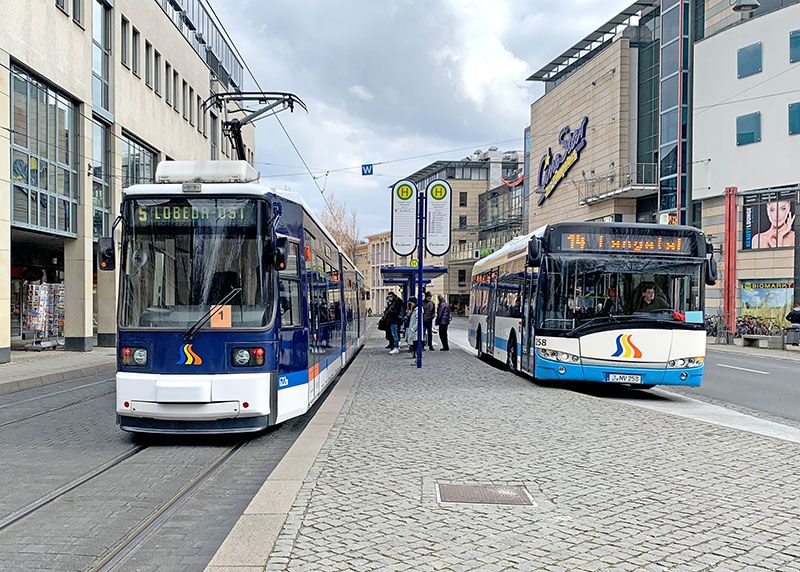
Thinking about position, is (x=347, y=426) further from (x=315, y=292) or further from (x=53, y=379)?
(x=53, y=379)

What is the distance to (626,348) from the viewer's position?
1292 cm

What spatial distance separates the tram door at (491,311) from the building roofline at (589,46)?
118 feet

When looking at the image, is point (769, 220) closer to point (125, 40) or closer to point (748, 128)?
point (748, 128)

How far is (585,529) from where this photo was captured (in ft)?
17.2

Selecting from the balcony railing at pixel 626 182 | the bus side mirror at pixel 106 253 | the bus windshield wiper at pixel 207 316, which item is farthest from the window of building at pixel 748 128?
the bus side mirror at pixel 106 253

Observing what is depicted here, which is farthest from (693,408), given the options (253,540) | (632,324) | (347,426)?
(253,540)

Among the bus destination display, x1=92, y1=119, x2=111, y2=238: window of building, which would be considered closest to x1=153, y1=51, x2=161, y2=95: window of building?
x1=92, y1=119, x2=111, y2=238: window of building

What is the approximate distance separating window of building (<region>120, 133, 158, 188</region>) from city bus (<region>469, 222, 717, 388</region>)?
19247 mm

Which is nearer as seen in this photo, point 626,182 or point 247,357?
point 247,357

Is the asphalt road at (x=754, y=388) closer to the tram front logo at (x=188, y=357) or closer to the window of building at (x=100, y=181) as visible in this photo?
the tram front logo at (x=188, y=357)

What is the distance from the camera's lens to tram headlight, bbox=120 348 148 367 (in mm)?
8828

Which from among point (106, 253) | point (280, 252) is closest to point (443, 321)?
point (106, 253)

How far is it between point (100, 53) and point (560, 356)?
21.2 metres

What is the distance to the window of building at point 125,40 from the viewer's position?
29.7 metres
